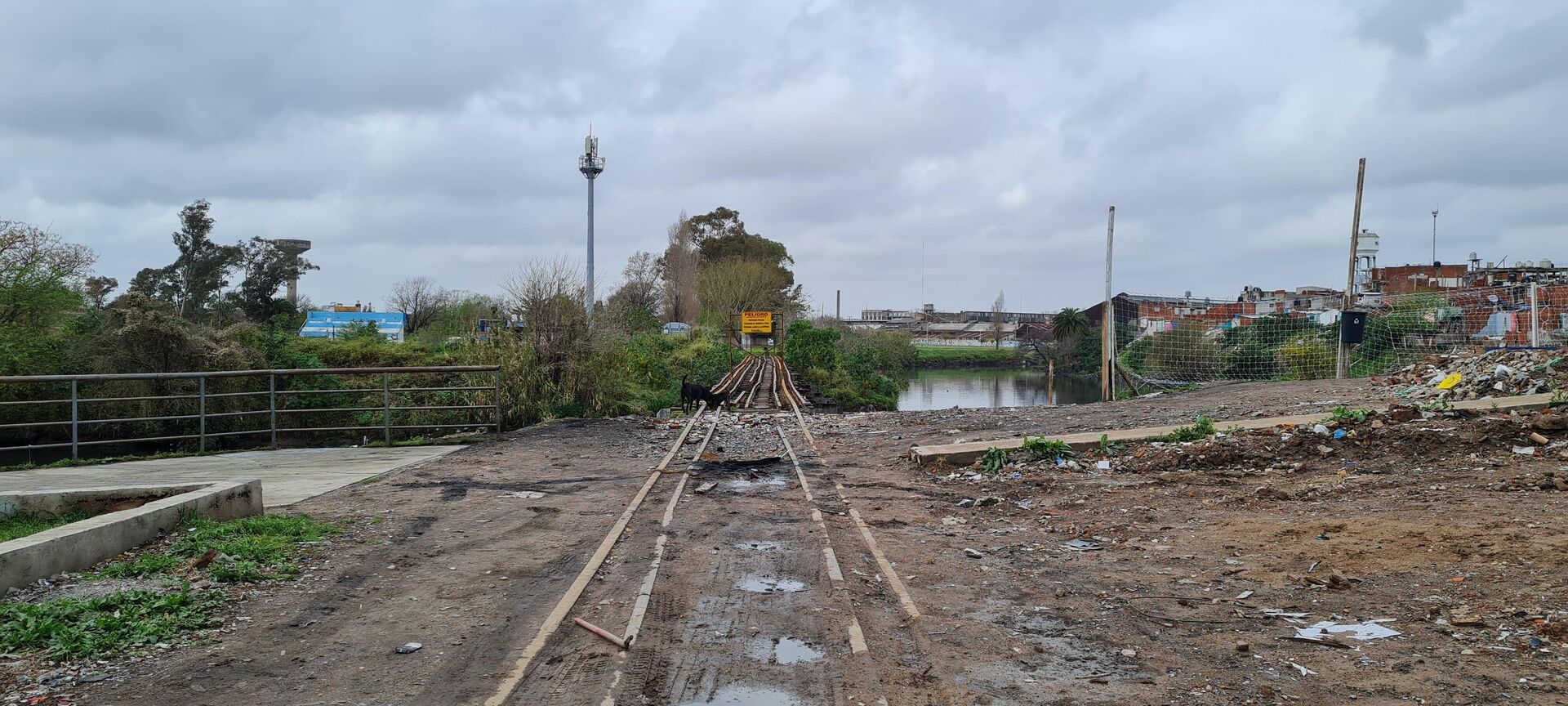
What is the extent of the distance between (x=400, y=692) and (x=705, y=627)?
5.48 feet

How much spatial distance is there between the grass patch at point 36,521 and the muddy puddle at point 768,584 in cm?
551

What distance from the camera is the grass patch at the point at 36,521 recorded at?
23.4 ft

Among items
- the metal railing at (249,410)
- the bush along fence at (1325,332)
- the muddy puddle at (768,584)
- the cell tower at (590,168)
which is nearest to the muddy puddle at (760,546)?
the muddy puddle at (768,584)

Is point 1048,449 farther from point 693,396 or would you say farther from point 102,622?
point 693,396

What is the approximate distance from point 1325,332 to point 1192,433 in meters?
14.8

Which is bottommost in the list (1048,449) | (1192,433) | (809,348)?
(1048,449)

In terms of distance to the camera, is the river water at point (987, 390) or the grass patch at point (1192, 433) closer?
the grass patch at point (1192, 433)

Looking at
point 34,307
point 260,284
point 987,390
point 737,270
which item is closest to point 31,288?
point 34,307

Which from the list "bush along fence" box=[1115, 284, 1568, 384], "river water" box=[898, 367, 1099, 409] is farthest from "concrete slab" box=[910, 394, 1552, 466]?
"river water" box=[898, 367, 1099, 409]

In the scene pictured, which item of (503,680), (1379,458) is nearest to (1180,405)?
(1379,458)

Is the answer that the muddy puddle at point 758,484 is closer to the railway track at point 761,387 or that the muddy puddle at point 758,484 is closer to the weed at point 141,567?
the weed at point 141,567

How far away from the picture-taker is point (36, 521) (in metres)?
7.43

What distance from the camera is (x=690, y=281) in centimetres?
6956

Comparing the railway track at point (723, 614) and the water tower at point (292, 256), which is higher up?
the water tower at point (292, 256)
